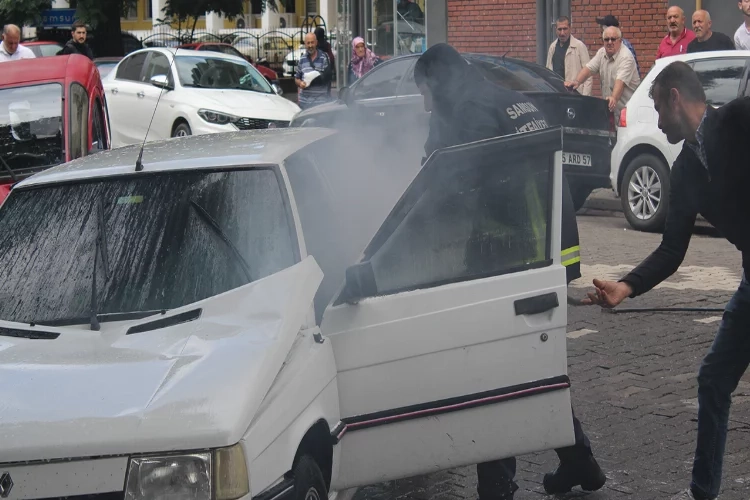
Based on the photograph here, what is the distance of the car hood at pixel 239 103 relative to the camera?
1606cm

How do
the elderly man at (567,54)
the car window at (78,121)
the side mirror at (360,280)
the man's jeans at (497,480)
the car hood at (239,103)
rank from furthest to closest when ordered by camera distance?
1. the car hood at (239,103)
2. the elderly man at (567,54)
3. the car window at (78,121)
4. the man's jeans at (497,480)
5. the side mirror at (360,280)

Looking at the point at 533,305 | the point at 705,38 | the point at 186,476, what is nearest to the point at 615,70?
the point at 705,38

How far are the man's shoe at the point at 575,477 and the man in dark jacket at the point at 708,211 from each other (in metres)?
0.40

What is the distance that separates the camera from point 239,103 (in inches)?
639

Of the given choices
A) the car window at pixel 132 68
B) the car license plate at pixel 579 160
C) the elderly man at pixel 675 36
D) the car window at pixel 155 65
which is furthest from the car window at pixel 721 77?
the car window at pixel 132 68

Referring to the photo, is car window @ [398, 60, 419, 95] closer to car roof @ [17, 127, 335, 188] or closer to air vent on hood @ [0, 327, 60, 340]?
car roof @ [17, 127, 335, 188]

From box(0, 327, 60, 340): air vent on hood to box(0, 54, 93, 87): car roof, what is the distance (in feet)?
17.1

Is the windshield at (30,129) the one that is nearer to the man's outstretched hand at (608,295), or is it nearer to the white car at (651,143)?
the man's outstretched hand at (608,295)

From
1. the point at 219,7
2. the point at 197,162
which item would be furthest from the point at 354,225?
the point at 219,7

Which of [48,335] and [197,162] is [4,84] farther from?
[48,335]

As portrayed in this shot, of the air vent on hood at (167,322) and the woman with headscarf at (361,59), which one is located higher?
the woman with headscarf at (361,59)

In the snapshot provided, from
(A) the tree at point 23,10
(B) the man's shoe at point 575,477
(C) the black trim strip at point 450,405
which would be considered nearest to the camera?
(C) the black trim strip at point 450,405

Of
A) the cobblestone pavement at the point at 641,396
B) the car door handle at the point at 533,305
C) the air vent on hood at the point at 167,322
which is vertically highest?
the air vent on hood at the point at 167,322

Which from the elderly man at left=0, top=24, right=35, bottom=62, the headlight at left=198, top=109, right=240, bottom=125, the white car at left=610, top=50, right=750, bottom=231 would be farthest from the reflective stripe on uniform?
the headlight at left=198, top=109, right=240, bottom=125
